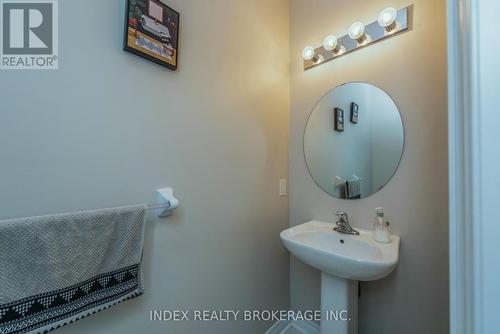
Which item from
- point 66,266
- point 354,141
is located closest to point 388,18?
point 354,141

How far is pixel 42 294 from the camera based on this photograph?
597mm

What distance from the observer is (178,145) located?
95 centimetres

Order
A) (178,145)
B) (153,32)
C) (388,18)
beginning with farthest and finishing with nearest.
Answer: (388,18)
(178,145)
(153,32)

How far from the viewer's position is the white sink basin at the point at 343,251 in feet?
2.81

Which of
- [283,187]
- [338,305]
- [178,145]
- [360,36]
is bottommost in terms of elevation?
[338,305]

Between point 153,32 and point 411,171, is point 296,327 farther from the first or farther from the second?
point 153,32

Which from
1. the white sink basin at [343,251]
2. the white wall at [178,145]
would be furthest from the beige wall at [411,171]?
the white wall at [178,145]

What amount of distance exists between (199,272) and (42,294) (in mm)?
579

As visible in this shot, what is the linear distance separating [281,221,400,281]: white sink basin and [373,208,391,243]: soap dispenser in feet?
0.09

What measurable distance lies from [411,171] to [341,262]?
0.59 metres

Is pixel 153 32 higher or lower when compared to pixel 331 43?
lower

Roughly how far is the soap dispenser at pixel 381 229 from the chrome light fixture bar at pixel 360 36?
3.07 feet

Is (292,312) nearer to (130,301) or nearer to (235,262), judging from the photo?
(235,262)

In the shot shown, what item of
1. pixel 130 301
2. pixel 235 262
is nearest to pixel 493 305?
pixel 235 262
